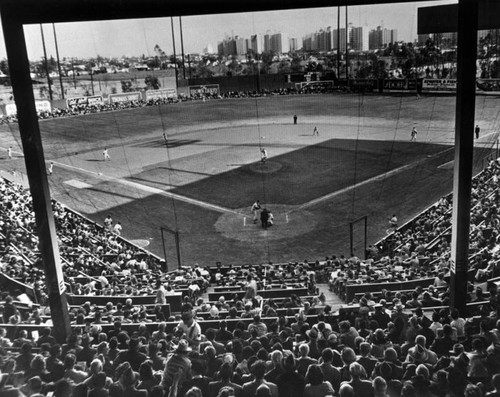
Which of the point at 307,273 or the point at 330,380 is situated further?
the point at 307,273

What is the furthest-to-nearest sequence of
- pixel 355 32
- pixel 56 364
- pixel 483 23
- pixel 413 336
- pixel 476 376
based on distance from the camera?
pixel 355 32 → pixel 483 23 → pixel 413 336 → pixel 56 364 → pixel 476 376

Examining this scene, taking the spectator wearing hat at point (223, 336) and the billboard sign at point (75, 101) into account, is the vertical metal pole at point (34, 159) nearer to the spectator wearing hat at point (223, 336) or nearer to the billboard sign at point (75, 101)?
the spectator wearing hat at point (223, 336)

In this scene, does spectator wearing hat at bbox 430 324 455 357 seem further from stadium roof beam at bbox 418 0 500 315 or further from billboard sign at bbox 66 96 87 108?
billboard sign at bbox 66 96 87 108

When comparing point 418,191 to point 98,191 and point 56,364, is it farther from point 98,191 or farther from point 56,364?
point 56,364

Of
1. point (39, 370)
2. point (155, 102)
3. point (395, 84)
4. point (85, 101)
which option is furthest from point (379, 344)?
point (155, 102)

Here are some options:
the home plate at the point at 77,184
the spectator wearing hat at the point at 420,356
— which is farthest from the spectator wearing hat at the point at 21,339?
the home plate at the point at 77,184

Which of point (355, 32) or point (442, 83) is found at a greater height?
point (355, 32)

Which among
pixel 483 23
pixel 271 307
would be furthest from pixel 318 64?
pixel 271 307
